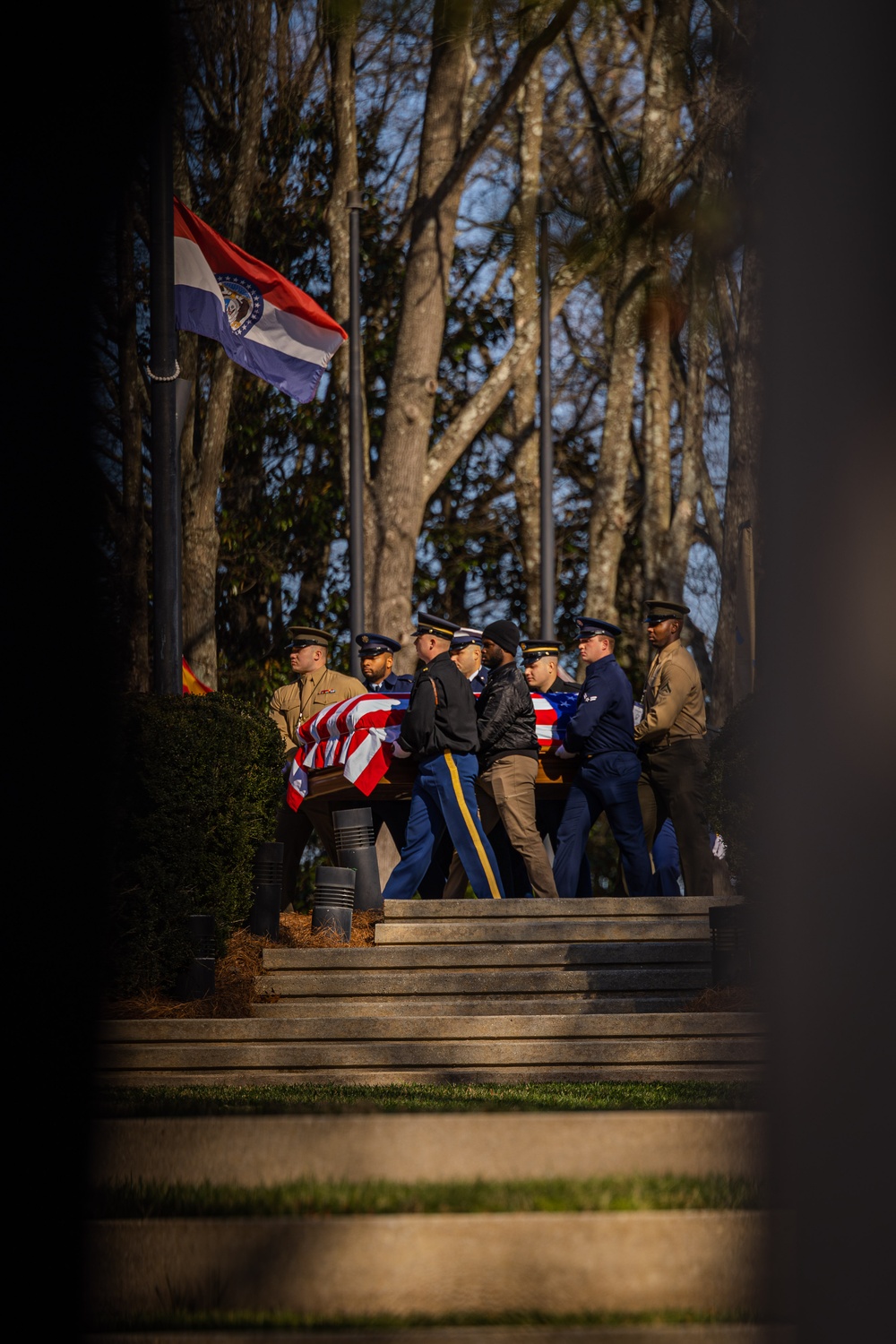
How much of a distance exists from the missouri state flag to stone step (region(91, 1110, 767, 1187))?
31.4ft

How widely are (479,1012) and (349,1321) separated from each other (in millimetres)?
5355

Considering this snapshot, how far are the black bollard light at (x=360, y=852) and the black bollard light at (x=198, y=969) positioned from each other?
2.29 metres

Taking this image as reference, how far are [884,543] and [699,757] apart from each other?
9701mm

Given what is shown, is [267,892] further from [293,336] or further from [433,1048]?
[293,336]

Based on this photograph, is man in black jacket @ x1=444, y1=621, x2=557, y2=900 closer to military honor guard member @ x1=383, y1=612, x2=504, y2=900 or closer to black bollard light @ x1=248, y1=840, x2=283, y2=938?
military honor guard member @ x1=383, y1=612, x2=504, y2=900

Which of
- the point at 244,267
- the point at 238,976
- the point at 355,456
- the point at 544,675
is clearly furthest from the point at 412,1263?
the point at 355,456

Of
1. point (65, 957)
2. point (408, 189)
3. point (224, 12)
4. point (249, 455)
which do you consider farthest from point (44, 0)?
point (408, 189)

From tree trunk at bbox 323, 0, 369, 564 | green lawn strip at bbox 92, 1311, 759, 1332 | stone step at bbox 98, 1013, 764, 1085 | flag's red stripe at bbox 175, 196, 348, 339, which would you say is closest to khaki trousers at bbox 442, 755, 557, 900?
stone step at bbox 98, 1013, 764, 1085

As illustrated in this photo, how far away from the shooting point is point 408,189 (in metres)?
24.1

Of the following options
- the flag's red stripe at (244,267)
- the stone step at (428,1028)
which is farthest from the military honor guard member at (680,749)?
the flag's red stripe at (244,267)

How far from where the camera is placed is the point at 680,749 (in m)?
11.3

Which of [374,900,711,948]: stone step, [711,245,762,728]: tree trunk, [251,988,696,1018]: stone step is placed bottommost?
[251,988,696,1018]: stone step

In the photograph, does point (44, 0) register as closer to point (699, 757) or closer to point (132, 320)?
point (132, 320)

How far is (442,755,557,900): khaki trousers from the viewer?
438 inches
